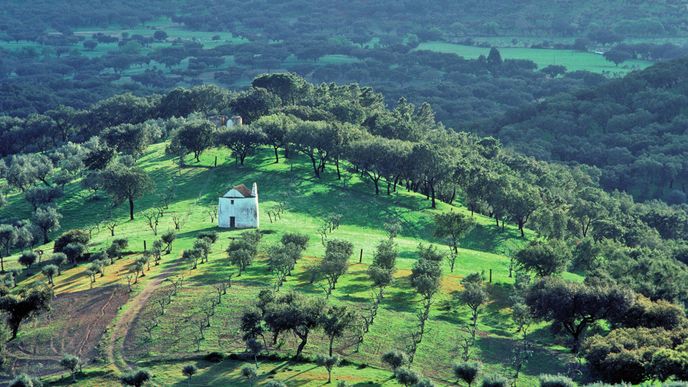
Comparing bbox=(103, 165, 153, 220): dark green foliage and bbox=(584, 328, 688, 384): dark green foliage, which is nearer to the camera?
bbox=(584, 328, 688, 384): dark green foliage

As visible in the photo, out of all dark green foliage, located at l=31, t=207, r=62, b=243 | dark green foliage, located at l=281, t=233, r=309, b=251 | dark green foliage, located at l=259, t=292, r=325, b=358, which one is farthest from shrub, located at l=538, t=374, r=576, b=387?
dark green foliage, located at l=31, t=207, r=62, b=243

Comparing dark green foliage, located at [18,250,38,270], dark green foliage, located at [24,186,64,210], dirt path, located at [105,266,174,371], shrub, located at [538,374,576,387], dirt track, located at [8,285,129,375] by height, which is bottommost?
dark green foliage, located at [24,186,64,210]

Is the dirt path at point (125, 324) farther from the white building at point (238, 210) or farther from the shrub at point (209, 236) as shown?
the white building at point (238, 210)

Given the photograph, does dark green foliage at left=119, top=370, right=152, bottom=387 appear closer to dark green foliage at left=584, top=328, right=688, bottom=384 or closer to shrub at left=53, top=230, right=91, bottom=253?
dark green foliage at left=584, top=328, right=688, bottom=384

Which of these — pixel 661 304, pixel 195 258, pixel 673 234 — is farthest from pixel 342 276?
pixel 673 234

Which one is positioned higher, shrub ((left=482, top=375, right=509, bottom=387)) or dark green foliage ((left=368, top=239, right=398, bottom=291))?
shrub ((left=482, top=375, right=509, bottom=387))

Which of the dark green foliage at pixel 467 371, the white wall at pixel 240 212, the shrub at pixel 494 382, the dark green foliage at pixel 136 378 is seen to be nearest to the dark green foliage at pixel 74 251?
the white wall at pixel 240 212
